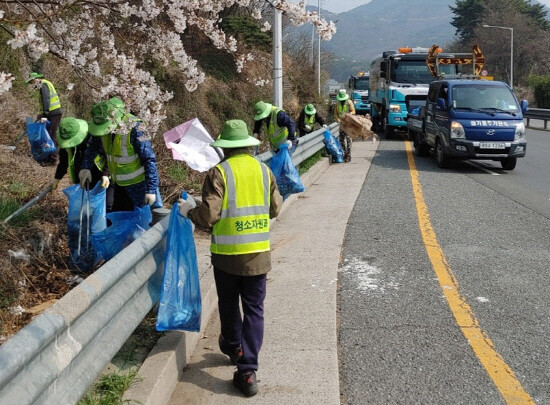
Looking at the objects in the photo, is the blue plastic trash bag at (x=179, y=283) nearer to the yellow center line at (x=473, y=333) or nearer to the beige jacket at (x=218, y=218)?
the beige jacket at (x=218, y=218)

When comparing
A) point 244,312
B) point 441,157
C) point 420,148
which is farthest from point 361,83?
point 244,312

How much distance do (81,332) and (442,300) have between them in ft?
10.9

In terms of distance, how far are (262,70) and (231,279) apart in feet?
64.1

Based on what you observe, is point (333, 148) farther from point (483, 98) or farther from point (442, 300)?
point (442, 300)

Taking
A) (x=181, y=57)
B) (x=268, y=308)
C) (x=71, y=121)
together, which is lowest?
(x=268, y=308)

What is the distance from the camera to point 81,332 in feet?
9.41

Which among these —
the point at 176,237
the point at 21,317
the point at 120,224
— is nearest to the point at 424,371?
the point at 176,237

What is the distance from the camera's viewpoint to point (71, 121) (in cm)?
618

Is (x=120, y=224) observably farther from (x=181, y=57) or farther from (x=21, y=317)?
(x=181, y=57)

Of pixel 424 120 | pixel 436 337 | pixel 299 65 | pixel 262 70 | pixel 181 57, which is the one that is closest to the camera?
pixel 436 337

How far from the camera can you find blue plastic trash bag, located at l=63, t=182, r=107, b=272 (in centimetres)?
559

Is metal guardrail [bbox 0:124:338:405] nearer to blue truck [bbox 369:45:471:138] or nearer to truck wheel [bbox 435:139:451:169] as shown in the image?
truck wheel [bbox 435:139:451:169]

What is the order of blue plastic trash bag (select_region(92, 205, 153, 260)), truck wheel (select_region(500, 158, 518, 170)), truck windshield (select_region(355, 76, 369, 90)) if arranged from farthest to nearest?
truck windshield (select_region(355, 76, 369, 90)) < truck wheel (select_region(500, 158, 518, 170)) < blue plastic trash bag (select_region(92, 205, 153, 260))

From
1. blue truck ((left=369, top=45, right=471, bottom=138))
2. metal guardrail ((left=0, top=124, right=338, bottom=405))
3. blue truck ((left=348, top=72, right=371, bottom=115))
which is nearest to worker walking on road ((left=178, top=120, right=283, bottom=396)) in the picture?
metal guardrail ((left=0, top=124, right=338, bottom=405))
